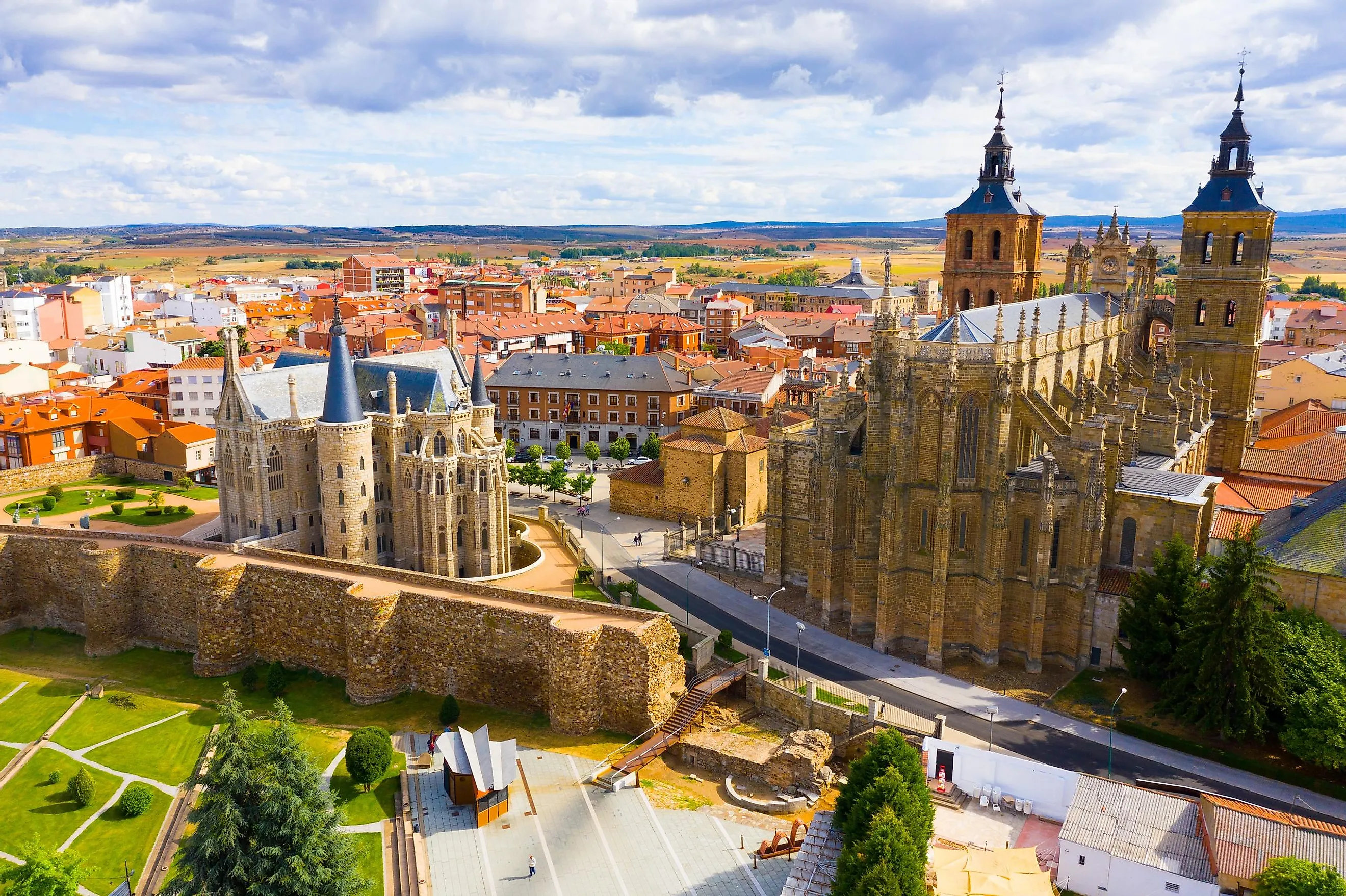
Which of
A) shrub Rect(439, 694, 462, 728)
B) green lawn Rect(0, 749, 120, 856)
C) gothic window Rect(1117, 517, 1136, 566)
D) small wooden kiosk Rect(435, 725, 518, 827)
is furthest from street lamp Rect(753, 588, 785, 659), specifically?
green lawn Rect(0, 749, 120, 856)

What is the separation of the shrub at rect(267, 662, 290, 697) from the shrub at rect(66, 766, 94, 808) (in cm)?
1021

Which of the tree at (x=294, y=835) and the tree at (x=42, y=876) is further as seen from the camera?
the tree at (x=294, y=835)

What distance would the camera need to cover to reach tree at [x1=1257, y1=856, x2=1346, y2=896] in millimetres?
29906

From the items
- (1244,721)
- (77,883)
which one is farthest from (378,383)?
(1244,721)

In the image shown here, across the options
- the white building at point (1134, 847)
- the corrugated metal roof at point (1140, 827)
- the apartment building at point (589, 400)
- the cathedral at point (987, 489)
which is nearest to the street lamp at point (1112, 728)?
the corrugated metal roof at point (1140, 827)

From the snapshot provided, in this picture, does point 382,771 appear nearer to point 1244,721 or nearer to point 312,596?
point 312,596

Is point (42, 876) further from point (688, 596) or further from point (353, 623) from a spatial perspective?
point (688, 596)

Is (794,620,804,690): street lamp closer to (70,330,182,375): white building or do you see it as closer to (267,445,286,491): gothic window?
(267,445,286,491): gothic window

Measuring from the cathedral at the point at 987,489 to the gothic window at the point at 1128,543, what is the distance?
9 cm

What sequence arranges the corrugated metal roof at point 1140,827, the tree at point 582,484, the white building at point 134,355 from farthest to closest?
1. the white building at point 134,355
2. the tree at point 582,484
3. the corrugated metal roof at point 1140,827

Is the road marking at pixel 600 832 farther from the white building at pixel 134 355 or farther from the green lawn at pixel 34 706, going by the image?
the white building at pixel 134 355

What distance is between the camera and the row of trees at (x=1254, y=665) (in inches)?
1615

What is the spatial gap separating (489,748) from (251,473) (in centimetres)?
2746

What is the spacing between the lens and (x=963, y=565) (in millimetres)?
53688
